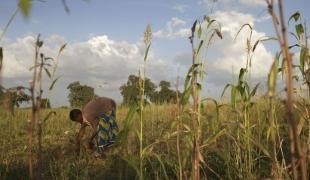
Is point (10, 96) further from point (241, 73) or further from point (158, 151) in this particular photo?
point (158, 151)

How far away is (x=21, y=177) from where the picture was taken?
14.1 feet

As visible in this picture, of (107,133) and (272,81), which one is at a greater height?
(272,81)

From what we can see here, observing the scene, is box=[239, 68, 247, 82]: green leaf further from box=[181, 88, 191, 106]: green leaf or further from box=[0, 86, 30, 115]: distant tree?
box=[0, 86, 30, 115]: distant tree

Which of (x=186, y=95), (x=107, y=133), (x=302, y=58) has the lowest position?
(x=107, y=133)

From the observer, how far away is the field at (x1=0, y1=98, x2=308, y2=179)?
88.6 inches

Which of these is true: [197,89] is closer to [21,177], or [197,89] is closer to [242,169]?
[242,169]

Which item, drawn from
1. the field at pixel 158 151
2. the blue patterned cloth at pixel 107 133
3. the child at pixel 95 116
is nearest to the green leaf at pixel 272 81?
the field at pixel 158 151

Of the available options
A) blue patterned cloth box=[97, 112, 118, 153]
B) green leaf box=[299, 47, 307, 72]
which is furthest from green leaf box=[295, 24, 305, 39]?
blue patterned cloth box=[97, 112, 118, 153]

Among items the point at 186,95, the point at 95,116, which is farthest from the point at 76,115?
the point at 186,95

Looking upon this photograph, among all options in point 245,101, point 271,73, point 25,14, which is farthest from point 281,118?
point 25,14

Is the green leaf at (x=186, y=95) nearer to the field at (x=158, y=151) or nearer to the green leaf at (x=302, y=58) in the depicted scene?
the field at (x=158, y=151)

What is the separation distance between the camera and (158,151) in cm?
442

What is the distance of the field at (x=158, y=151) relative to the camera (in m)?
2.25

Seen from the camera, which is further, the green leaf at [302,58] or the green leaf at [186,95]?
the green leaf at [302,58]
